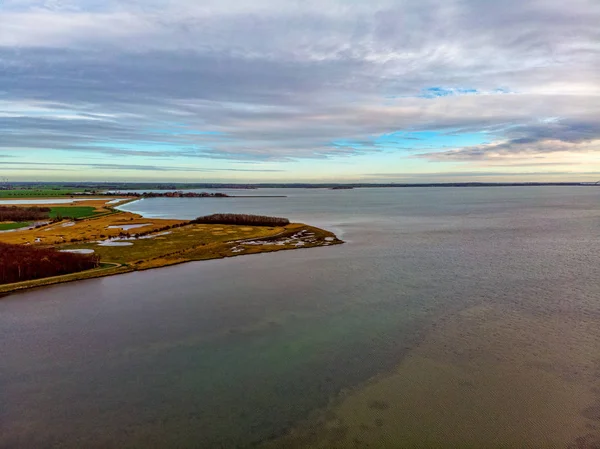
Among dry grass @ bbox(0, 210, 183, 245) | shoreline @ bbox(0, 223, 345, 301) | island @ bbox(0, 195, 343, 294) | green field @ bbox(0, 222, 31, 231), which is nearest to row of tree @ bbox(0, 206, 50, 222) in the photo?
island @ bbox(0, 195, 343, 294)

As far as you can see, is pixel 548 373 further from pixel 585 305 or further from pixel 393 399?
pixel 585 305

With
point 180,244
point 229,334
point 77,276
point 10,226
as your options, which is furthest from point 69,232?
point 229,334

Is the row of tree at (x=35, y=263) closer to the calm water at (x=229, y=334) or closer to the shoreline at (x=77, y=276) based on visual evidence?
the shoreline at (x=77, y=276)

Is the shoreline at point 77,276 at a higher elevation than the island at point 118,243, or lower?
lower

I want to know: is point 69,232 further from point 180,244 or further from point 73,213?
point 73,213

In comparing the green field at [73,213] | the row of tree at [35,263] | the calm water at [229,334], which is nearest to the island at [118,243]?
the row of tree at [35,263]

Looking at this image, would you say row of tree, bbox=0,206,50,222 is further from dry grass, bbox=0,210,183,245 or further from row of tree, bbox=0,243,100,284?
row of tree, bbox=0,243,100,284
